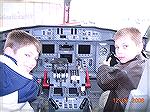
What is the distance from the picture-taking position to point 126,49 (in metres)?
1.92

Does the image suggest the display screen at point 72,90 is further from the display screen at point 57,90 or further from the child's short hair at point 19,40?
the child's short hair at point 19,40

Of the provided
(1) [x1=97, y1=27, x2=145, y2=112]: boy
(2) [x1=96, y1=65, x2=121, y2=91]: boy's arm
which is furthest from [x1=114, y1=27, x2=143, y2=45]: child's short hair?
(2) [x1=96, y1=65, x2=121, y2=91]: boy's arm

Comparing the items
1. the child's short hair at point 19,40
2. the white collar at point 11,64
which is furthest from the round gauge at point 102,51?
A: the white collar at point 11,64

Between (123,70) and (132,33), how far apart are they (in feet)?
0.77

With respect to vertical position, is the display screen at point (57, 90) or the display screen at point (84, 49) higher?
the display screen at point (84, 49)

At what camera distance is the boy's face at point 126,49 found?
1.90 meters

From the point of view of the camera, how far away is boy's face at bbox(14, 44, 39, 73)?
70.2 inches

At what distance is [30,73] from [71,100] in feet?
1.07

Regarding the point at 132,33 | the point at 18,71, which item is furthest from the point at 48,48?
the point at 132,33

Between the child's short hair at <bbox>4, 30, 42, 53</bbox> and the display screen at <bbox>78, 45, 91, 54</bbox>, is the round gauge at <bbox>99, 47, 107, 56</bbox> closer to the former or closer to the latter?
the display screen at <bbox>78, 45, 91, 54</bbox>

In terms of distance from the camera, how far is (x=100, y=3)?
1921 mm

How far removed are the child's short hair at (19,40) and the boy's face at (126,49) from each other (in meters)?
0.49
